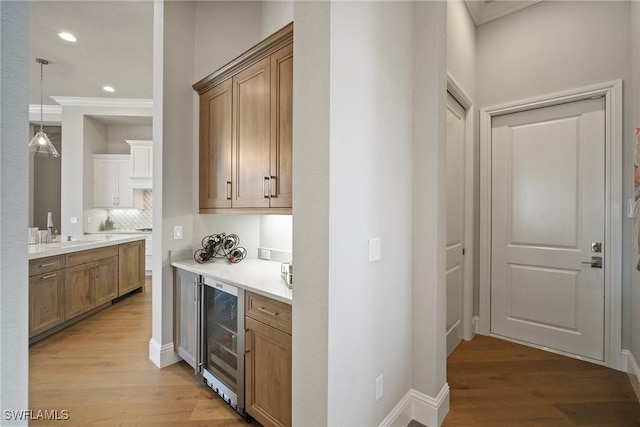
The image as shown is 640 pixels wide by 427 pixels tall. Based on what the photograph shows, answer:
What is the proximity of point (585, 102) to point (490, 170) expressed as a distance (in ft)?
2.93

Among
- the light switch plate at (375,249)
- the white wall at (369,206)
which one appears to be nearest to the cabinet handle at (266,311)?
the white wall at (369,206)

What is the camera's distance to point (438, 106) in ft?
5.90

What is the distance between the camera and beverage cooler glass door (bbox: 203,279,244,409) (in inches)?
73.2

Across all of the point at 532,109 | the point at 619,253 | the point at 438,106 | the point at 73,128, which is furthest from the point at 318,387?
the point at 73,128

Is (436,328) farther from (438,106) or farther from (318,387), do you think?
(438,106)

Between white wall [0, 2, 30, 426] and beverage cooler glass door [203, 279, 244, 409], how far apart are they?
1.36 metres

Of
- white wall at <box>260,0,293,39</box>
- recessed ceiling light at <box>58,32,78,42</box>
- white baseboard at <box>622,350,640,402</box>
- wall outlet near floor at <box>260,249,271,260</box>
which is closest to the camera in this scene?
white baseboard at <box>622,350,640,402</box>

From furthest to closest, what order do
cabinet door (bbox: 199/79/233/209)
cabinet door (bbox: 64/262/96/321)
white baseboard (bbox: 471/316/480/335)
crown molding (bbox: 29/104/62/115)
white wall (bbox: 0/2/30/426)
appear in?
crown molding (bbox: 29/104/62/115)
cabinet door (bbox: 64/262/96/321)
white baseboard (bbox: 471/316/480/335)
cabinet door (bbox: 199/79/233/209)
white wall (bbox: 0/2/30/426)

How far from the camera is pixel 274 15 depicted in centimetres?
274

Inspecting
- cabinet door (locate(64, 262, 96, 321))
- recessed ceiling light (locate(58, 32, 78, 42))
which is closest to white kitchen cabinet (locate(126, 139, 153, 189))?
recessed ceiling light (locate(58, 32, 78, 42))

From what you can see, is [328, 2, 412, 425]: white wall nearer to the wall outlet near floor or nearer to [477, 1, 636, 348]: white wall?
the wall outlet near floor

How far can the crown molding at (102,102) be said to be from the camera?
554 centimetres

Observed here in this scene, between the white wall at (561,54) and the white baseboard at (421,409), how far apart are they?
1.79 m

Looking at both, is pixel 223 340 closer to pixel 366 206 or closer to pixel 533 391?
pixel 366 206
